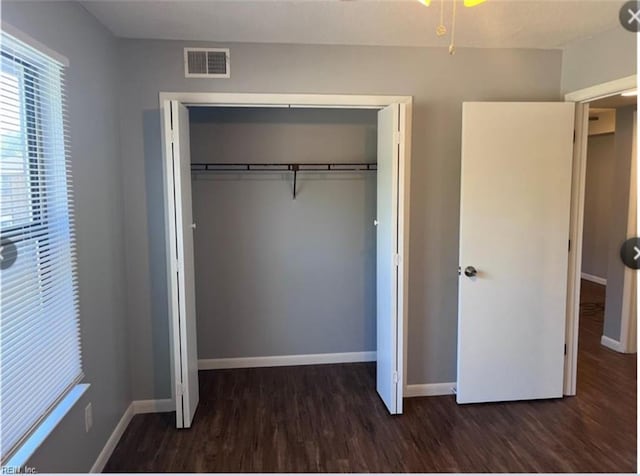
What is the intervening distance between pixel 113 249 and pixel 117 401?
949 millimetres

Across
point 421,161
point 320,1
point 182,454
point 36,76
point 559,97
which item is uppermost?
point 320,1

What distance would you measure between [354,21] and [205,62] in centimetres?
98

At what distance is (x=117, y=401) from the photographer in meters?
2.71

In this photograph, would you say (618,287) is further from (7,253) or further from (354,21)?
(7,253)

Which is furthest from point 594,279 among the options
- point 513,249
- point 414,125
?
point 414,125

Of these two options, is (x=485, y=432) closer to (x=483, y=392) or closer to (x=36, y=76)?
(x=483, y=392)

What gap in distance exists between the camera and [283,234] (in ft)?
11.9

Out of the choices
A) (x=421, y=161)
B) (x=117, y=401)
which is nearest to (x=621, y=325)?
(x=421, y=161)

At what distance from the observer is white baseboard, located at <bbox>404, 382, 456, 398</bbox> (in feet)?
10.5

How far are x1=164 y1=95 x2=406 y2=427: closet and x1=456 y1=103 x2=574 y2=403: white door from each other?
80 cm

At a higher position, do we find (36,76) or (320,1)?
(320,1)

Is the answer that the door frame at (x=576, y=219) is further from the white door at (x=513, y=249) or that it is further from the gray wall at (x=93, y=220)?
the gray wall at (x=93, y=220)

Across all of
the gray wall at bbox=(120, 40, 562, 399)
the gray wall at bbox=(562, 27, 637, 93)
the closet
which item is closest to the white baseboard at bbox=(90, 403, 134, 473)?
the gray wall at bbox=(120, 40, 562, 399)

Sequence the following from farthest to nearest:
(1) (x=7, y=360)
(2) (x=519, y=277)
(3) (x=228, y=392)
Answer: (3) (x=228, y=392), (2) (x=519, y=277), (1) (x=7, y=360)
